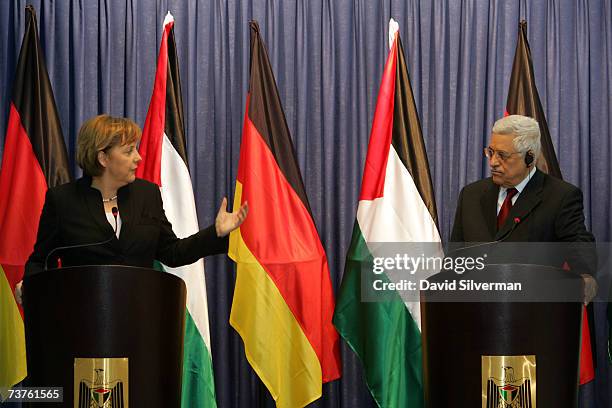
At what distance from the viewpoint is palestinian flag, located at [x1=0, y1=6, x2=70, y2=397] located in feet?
13.8

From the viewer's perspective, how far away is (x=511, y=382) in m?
2.83

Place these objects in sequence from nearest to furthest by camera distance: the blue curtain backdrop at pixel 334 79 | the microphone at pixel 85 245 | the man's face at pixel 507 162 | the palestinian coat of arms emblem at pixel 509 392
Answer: the palestinian coat of arms emblem at pixel 509 392
the microphone at pixel 85 245
the man's face at pixel 507 162
the blue curtain backdrop at pixel 334 79

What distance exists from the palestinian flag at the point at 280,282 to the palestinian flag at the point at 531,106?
1227 millimetres

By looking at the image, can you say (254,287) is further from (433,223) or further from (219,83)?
(219,83)

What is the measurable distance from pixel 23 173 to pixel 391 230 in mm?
1919

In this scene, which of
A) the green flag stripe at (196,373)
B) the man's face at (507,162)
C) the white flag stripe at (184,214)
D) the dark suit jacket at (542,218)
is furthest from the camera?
the white flag stripe at (184,214)

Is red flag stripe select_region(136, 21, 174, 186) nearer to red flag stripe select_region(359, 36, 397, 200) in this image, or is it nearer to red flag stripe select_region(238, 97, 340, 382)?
red flag stripe select_region(238, 97, 340, 382)

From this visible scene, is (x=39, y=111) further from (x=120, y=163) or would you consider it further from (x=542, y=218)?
(x=542, y=218)

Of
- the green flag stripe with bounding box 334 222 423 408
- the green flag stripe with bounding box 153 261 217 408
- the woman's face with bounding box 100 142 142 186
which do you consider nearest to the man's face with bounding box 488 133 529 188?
the green flag stripe with bounding box 334 222 423 408

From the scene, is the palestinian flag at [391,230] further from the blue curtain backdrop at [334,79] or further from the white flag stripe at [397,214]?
the blue curtain backdrop at [334,79]

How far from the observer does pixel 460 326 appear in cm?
293

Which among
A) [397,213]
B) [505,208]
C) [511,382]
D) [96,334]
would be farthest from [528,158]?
[96,334]

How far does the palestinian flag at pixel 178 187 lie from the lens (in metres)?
4.20

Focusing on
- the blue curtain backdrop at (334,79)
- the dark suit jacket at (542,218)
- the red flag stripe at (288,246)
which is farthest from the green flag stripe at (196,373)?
the dark suit jacket at (542,218)
